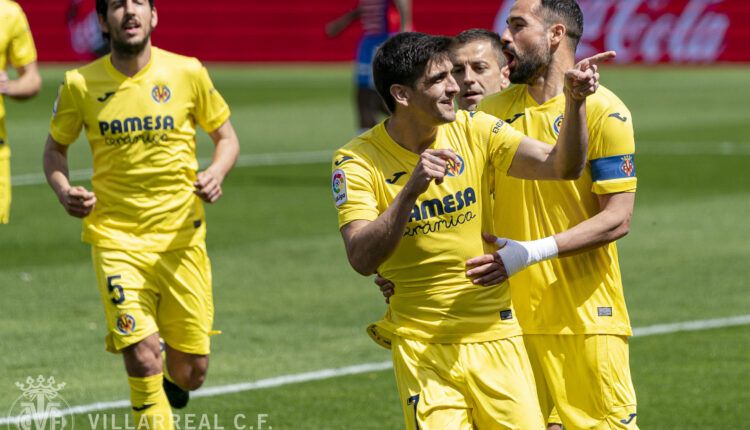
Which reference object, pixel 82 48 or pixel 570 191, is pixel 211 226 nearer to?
pixel 570 191

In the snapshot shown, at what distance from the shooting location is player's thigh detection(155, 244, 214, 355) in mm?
8258

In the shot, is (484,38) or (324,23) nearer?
(484,38)

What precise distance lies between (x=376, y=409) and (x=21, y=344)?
2993mm

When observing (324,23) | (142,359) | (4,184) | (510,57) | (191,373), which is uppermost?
(510,57)

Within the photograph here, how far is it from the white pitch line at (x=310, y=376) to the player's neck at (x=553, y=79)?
3590mm

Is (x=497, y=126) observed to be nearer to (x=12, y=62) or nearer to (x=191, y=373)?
(x=191, y=373)

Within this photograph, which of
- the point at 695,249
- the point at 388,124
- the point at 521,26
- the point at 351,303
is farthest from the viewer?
the point at 695,249

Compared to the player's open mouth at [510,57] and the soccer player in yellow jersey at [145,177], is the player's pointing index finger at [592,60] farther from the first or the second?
the soccer player in yellow jersey at [145,177]

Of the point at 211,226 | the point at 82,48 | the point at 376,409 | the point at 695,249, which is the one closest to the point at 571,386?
the point at 376,409

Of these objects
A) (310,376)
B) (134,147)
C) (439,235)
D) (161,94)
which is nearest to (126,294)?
(134,147)

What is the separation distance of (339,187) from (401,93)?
47 centimetres

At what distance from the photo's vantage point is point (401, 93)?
237 inches

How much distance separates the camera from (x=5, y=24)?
9734 mm

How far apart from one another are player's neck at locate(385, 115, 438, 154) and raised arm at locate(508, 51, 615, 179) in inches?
14.8
